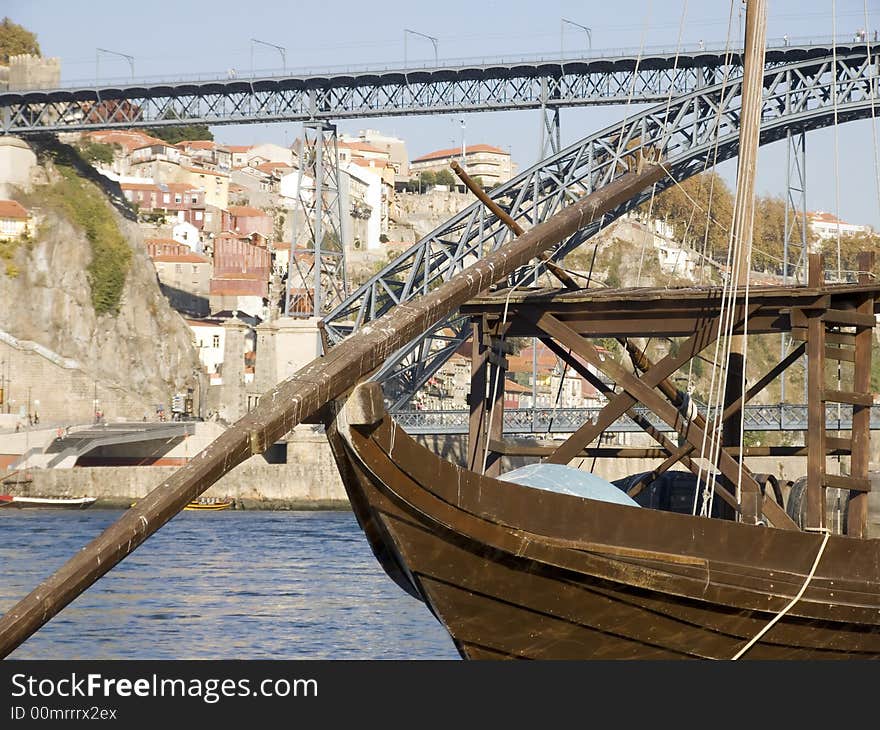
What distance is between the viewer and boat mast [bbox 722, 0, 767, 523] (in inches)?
591

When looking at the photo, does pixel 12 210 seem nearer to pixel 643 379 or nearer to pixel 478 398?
pixel 478 398

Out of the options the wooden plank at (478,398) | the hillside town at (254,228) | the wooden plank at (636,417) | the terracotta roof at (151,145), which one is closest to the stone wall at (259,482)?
the hillside town at (254,228)

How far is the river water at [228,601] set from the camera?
20.9 m

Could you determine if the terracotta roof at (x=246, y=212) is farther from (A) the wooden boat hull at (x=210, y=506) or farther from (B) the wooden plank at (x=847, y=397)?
(B) the wooden plank at (x=847, y=397)

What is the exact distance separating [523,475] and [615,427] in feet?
138

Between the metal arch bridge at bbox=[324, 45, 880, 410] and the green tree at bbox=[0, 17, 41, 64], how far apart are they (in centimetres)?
5272

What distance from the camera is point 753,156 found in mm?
16547

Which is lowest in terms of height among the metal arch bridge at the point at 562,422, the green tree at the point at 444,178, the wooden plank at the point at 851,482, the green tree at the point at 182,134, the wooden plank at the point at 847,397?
the metal arch bridge at the point at 562,422

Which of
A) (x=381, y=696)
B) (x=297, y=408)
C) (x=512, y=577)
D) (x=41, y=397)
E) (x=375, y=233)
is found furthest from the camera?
(x=375, y=233)

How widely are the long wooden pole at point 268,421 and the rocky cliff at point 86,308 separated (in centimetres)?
6386

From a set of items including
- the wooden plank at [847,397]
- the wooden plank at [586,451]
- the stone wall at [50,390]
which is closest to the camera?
the wooden plank at [847,397]

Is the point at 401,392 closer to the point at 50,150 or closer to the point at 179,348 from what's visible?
the point at 179,348

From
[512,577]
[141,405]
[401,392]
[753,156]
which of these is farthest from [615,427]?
[512,577]

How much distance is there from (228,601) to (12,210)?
184ft
